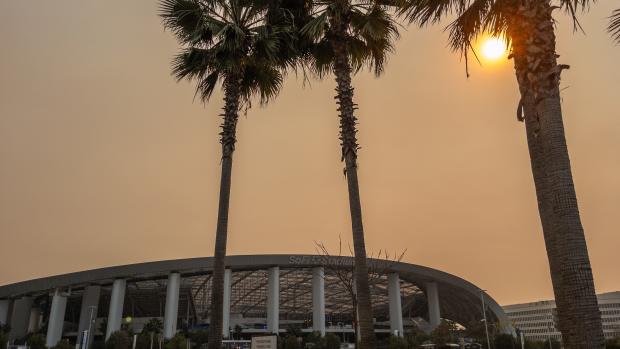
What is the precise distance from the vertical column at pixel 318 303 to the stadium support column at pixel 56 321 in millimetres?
31554

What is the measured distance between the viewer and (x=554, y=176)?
20.7 feet

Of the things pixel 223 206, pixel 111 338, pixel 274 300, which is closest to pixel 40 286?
pixel 111 338

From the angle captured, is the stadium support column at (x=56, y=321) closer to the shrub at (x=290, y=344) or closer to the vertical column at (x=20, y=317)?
the vertical column at (x=20, y=317)

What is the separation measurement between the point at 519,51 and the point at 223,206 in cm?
931

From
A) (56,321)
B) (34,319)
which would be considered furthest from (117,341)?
(34,319)

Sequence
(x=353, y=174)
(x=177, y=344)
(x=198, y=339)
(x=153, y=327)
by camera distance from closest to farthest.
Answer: (x=353, y=174), (x=177, y=344), (x=198, y=339), (x=153, y=327)

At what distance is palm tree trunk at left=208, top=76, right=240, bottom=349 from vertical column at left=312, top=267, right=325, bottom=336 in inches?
1758

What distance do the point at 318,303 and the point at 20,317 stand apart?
4285 cm

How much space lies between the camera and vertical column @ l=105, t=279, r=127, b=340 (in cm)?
5691

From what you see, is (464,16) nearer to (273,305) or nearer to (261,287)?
(273,305)

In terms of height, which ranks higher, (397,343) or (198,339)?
(198,339)

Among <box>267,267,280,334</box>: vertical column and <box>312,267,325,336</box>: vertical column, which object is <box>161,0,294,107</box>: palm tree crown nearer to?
<box>267,267,280,334</box>: vertical column

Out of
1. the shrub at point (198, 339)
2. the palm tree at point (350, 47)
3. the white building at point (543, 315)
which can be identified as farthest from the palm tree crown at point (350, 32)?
the white building at point (543, 315)

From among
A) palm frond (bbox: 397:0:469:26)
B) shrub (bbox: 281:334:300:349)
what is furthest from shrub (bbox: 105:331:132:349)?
palm frond (bbox: 397:0:469:26)
